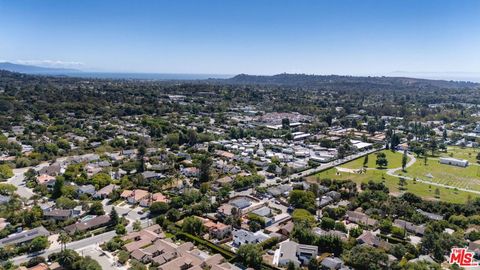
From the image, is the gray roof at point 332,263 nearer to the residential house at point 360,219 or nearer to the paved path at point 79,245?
the residential house at point 360,219

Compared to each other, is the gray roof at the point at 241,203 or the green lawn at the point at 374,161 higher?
the gray roof at the point at 241,203

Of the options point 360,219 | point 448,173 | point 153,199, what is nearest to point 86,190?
→ point 153,199

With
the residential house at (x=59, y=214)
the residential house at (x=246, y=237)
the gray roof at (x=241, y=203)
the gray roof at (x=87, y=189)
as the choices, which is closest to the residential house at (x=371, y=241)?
the residential house at (x=246, y=237)

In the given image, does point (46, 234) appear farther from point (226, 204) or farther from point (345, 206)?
point (345, 206)

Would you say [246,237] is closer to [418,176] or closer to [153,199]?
[153,199]

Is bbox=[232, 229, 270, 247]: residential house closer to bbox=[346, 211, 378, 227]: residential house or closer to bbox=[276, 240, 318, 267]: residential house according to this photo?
bbox=[276, 240, 318, 267]: residential house

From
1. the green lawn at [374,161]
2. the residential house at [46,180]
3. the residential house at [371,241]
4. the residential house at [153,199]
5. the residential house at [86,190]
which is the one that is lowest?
the green lawn at [374,161]

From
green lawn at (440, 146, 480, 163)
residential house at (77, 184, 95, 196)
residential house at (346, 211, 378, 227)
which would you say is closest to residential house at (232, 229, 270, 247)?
residential house at (346, 211, 378, 227)
